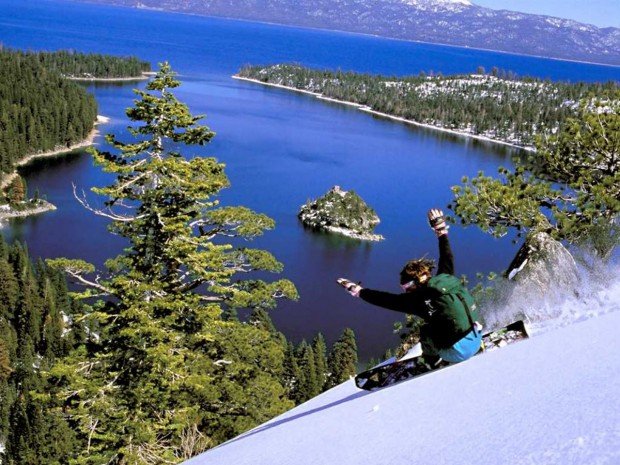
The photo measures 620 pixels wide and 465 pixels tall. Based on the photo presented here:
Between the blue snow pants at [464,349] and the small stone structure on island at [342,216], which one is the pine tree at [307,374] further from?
the blue snow pants at [464,349]

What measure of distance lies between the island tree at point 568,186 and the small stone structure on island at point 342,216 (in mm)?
69847

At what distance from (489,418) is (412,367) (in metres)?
2.93

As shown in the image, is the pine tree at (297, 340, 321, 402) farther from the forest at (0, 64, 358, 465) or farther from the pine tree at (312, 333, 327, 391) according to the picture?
the forest at (0, 64, 358, 465)

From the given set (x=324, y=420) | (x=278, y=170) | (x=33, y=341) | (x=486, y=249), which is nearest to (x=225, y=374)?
(x=324, y=420)

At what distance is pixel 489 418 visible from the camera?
3.56 m

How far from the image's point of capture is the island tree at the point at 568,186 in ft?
43.2

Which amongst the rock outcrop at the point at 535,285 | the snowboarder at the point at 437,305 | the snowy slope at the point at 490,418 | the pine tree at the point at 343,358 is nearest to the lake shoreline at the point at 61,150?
the pine tree at the point at 343,358

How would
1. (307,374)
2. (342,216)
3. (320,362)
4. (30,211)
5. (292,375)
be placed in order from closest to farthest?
1. (292,375)
2. (307,374)
3. (320,362)
4. (30,211)
5. (342,216)

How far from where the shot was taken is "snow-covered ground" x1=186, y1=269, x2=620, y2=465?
9.46 feet

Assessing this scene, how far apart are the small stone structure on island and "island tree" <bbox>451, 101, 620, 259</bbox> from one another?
229 ft

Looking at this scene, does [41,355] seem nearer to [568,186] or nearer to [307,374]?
[307,374]

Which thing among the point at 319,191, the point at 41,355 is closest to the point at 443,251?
the point at 41,355

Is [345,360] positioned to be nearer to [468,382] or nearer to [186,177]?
[186,177]

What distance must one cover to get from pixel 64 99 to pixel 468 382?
15119 centimetres
